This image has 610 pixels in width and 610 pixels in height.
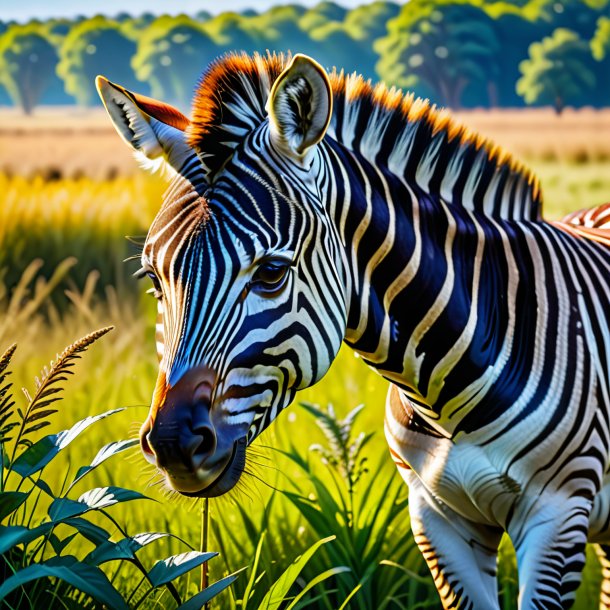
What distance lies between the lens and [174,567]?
237 cm

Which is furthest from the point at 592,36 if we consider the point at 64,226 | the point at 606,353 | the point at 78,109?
the point at 606,353

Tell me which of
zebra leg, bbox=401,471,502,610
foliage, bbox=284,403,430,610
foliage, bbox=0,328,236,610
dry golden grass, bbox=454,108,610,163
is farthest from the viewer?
dry golden grass, bbox=454,108,610,163

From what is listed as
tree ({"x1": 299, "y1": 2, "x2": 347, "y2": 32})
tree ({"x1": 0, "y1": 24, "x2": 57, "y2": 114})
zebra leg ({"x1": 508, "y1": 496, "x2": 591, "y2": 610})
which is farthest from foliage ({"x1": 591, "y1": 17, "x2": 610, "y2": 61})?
zebra leg ({"x1": 508, "y1": 496, "x2": 591, "y2": 610})

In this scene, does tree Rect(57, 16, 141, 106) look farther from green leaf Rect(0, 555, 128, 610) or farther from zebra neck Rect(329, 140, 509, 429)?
green leaf Rect(0, 555, 128, 610)

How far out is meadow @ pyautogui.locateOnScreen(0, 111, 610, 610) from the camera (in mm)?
3461

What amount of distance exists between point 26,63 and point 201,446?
51.5 ft

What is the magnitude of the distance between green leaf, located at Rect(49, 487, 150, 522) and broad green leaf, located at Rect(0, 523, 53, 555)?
A: 0.14ft

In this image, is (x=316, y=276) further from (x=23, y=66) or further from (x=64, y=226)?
(x=23, y=66)

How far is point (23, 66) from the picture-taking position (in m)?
16.3

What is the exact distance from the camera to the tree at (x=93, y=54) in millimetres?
16203

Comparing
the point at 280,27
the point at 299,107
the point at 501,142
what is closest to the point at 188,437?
the point at 299,107

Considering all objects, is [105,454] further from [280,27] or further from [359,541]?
[280,27]

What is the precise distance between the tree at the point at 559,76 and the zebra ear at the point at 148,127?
15574mm

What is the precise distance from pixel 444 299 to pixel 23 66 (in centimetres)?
1553
